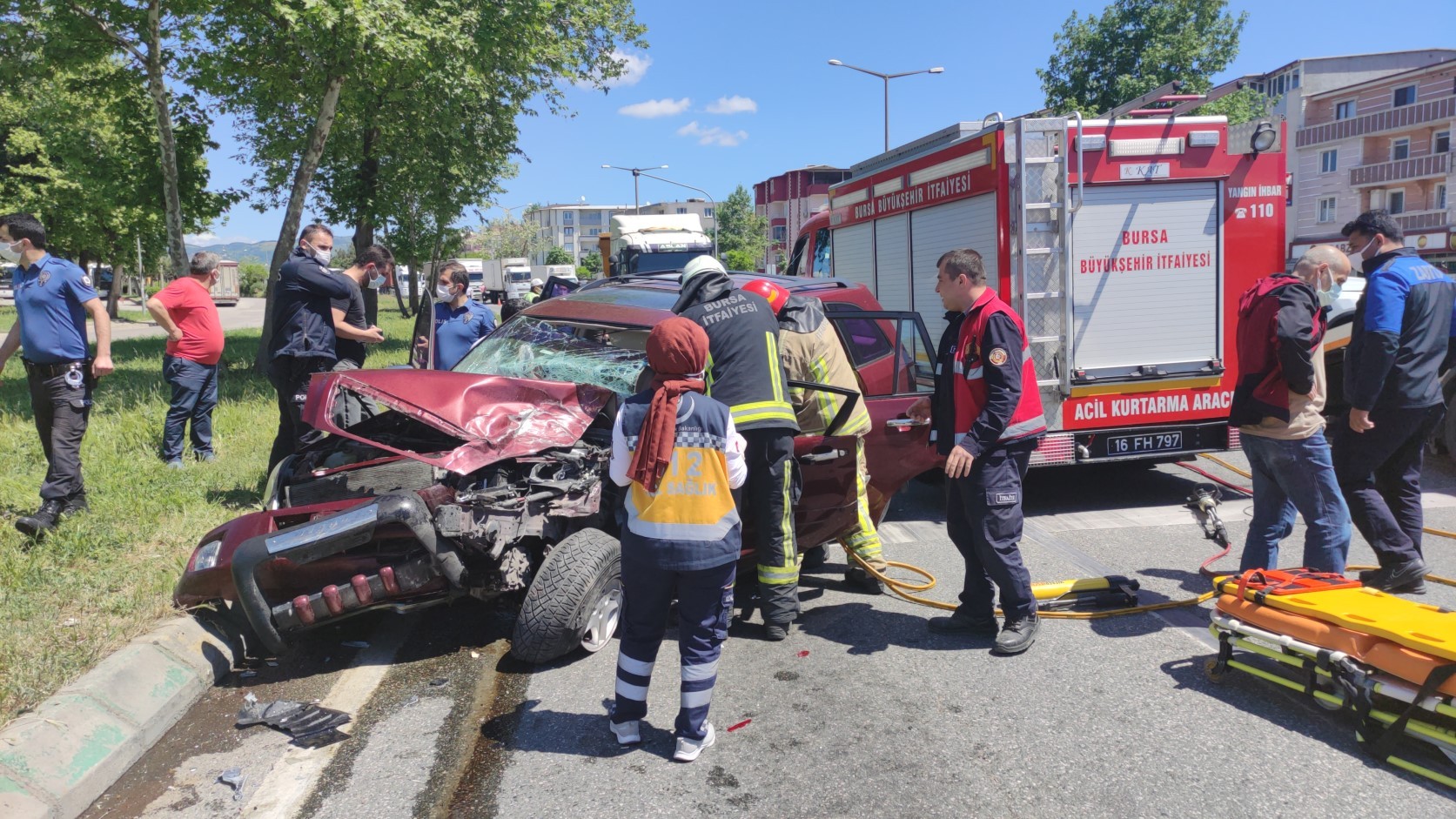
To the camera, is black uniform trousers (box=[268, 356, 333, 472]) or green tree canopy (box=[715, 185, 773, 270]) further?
green tree canopy (box=[715, 185, 773, 270])

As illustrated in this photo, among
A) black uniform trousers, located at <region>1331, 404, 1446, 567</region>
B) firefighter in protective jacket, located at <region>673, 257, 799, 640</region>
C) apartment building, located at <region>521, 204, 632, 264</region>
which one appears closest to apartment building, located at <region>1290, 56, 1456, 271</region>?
black uniform trousers, located at <region>1331, 404, 1446, 567</region>

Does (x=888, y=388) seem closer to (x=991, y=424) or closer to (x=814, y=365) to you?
(x=814, y=365)

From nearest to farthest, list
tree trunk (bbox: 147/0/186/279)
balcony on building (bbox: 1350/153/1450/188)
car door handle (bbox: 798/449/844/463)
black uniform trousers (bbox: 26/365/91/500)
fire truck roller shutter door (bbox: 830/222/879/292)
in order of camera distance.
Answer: car door handle (bbox: 798/449/844/463) → black uniform trousers (bbox: 26/365/91/500) → fire truck roller shutter door (bbox: 830/222/879/292) → tree trunk (bbox: 147/0/186/279) → balcony on building (bbox: 1350/153/1450/188)

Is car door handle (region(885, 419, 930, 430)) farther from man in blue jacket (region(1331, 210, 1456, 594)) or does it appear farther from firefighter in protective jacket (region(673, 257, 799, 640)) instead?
man in blue jacket (region(1331, 210, 1456, 594))

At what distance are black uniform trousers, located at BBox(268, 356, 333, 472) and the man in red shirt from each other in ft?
4.79

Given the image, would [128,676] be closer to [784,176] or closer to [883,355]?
[883,355]

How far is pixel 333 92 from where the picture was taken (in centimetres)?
1295

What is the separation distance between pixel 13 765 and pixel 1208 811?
376cm

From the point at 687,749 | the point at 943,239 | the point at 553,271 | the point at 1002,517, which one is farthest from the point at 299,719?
the point at 553,271

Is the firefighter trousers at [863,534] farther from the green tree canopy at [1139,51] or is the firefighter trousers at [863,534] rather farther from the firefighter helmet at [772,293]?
the green tree canopy at [1139,51]

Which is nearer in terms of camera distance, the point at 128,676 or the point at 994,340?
the point at 128,676

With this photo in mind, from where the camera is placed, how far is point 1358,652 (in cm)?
331

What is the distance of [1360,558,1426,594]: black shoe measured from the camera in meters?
4.69

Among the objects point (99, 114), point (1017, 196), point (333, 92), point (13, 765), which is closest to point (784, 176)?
point (99, 114)
